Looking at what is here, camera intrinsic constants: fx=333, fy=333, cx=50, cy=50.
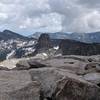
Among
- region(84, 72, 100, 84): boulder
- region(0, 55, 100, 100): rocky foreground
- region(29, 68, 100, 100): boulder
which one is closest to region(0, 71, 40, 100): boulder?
region(0, 55, 100, 100): rocky foreground

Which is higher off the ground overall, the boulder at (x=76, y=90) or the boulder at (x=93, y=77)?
the boulder at (x=93, y=77)

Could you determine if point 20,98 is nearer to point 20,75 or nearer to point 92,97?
point 20,75

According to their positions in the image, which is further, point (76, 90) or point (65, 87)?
point (76, 90)

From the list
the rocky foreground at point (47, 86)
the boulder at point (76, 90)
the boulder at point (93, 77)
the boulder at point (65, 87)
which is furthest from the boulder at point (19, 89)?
the boulder at point (93, 77)

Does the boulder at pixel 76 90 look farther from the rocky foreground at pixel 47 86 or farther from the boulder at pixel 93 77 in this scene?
the boulder at pixel 93 77

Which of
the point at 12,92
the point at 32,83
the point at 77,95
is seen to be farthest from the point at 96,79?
the point at 12,92

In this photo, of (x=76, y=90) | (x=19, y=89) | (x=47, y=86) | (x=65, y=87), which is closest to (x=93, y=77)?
(x=76, y=90)

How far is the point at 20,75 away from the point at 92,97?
19.0 feet

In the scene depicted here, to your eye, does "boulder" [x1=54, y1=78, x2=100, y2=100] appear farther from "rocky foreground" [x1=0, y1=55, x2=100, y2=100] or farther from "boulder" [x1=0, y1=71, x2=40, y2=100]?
"boulder" [x1=0, y1=71, x2=40, y2=100]

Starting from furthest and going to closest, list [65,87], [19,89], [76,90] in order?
1. [76,90]
2. [65,87]
3. [19,89]

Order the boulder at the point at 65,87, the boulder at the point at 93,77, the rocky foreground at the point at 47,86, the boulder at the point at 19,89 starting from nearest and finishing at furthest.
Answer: the boulder at the point at 19,89
the rocky foreground at the point at 47,86
the boulder at the point at 65,87
the boulder at the point at 93,77

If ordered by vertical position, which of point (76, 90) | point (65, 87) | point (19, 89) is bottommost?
point (76, 90)

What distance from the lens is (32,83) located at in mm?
23078

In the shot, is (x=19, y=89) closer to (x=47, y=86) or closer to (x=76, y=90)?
(x=47, y=86)
